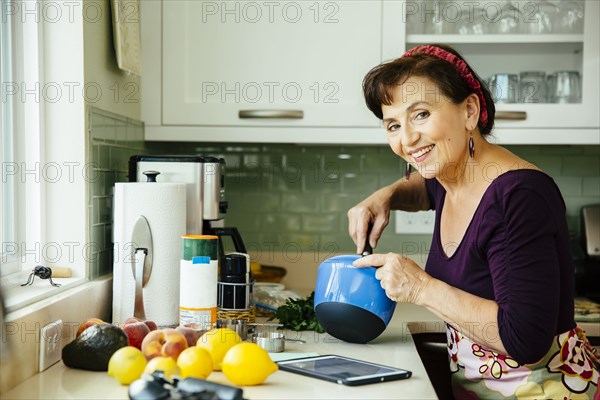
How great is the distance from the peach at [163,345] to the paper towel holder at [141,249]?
0.38 meters

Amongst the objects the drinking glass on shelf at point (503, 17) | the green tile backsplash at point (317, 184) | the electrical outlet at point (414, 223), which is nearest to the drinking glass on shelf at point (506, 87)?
the drinking glass on shelf at point (503, 17)

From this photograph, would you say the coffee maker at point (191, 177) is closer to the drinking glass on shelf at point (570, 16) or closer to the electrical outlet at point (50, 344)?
the electrical outlet at point (50, 344)

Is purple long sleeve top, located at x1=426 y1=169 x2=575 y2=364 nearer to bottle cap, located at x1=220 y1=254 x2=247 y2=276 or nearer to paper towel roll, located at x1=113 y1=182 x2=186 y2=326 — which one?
bottle cap, located at x1=220 y1=254 x2=247 y2=276

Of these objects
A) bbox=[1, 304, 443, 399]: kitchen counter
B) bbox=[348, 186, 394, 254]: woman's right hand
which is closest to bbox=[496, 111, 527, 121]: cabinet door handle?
bbox=[348, 186, 394, 254]: woman's right hand

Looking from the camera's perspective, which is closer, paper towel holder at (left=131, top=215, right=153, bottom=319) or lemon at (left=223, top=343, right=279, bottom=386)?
lemon at (left=223, top=343, right=279, bottom=386)

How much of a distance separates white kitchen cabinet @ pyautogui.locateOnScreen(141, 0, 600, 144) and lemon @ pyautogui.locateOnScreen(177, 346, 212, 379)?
1.15 metres

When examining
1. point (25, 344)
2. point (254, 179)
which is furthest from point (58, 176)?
point (254, 179)

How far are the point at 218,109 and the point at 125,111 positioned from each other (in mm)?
304

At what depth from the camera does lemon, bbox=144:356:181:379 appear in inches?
53.6

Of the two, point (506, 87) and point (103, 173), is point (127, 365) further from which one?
point (506, 87)

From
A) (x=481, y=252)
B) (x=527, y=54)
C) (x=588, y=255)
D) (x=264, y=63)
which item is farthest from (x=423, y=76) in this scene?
(x=588, y=255)

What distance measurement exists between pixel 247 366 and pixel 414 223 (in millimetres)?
1509

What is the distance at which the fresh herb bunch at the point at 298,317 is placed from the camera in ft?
6.40

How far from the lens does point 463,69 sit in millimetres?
1698
